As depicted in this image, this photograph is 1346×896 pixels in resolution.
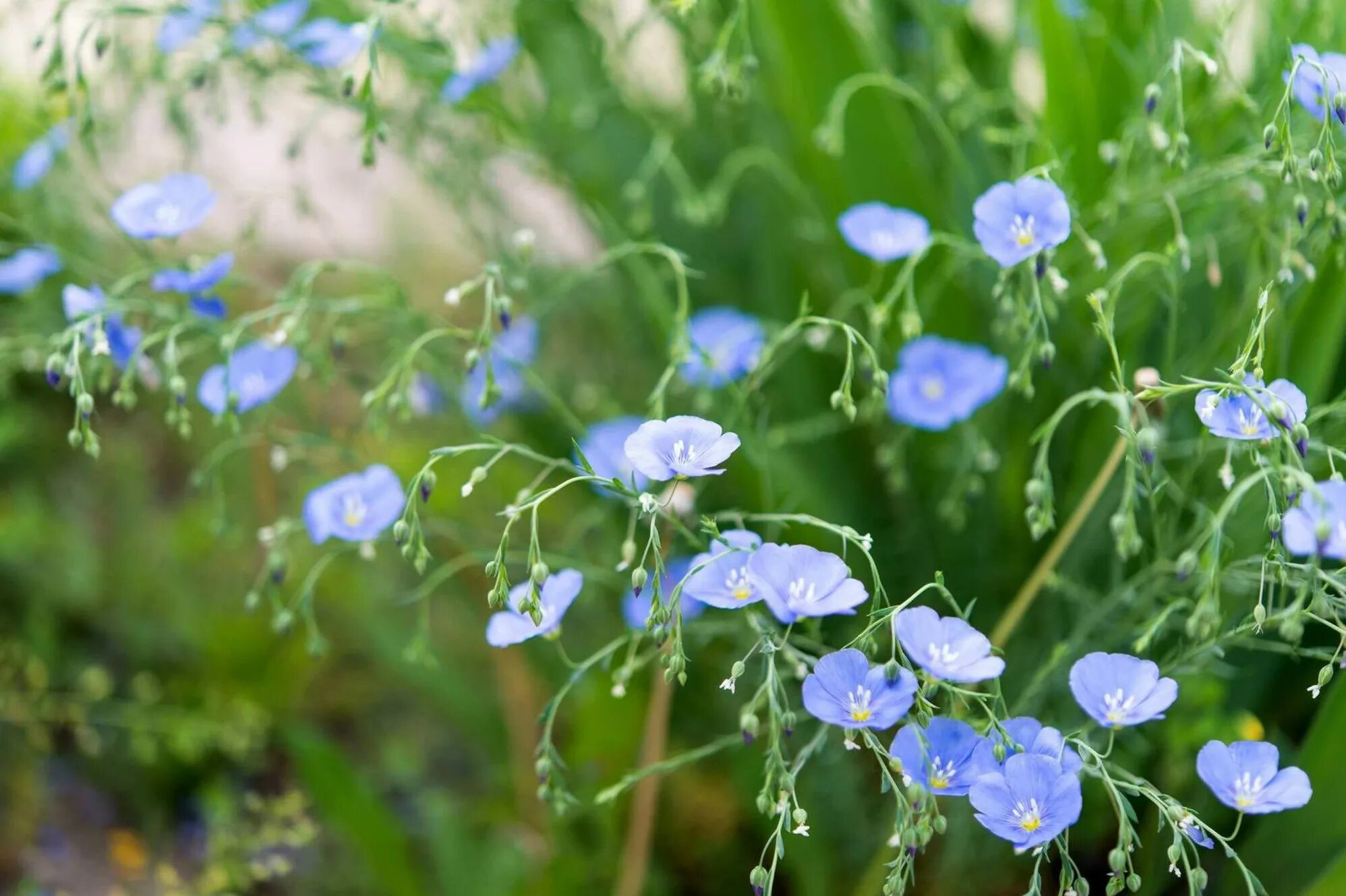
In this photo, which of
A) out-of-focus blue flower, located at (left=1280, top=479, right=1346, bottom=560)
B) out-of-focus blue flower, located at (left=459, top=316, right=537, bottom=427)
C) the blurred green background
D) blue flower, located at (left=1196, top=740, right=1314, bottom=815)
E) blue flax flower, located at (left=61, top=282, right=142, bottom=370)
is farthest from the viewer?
out-of-focus blue flower, located at (left=459, top=316, right=537, bottom=427)

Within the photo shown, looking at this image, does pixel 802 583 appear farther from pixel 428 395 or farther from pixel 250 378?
pixel 428 395

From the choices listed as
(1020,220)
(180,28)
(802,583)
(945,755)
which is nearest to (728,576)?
(802,583)

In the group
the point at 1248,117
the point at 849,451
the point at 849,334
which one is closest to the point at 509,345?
the point at 849,451

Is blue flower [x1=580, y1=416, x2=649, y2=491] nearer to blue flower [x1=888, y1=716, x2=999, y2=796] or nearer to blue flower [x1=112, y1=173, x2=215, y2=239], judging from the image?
blue flower [x1=112, y1=173, x2=215, y2=239]

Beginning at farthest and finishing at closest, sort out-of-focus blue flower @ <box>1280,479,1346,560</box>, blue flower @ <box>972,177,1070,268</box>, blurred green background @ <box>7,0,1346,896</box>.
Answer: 1. blurred green background @ <box>7,0,1346,896</box>
2. blue flower @ <box>972,177,1070,268</box>
3. out-of-focus blue flower @ <box>1280,479,1346,560</box>

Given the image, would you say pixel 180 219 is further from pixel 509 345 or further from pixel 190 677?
pixel 190 677

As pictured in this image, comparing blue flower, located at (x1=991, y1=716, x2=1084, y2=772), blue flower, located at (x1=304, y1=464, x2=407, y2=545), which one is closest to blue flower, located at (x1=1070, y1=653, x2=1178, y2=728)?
blue flower, located at (x1=991, y1=716, x2=1084, y2=772)
